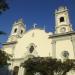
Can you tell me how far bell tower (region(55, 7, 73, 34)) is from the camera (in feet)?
96.3

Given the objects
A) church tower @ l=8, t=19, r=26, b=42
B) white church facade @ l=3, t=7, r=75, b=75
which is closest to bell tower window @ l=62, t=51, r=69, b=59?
white church facade @ l=3, t=7, r=75, b=75

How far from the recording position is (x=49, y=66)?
1877cm

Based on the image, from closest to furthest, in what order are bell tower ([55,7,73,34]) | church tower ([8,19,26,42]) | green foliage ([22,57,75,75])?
green foliage ([22,57,75,75]), bell tower ([55,7,73,34]), church tower ([8,19,26,42])

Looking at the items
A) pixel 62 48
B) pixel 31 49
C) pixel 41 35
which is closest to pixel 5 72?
pixel 31 49

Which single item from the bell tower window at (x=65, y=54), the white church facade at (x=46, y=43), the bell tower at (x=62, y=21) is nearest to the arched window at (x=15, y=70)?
the white church facade at (x=46, y=43)

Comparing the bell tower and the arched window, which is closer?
the arched window

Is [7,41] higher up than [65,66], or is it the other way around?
[7,41]

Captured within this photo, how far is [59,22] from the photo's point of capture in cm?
3080

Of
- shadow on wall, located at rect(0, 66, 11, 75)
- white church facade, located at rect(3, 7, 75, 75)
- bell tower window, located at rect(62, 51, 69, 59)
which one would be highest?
white church facade, located at rect(3, 7, 75, 75)

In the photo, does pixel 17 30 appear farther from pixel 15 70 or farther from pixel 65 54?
pixel 65 54

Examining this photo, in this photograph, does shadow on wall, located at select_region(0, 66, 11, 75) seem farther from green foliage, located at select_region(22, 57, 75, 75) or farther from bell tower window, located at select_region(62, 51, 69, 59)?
bell tower window, located at select_region(62, 51, 69, 59)

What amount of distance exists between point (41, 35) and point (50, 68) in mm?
11461

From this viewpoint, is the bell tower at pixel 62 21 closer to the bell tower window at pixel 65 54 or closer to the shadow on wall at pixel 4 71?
the bell tower window at pixel 65 54

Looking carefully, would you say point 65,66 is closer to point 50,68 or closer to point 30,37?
point 50,68
